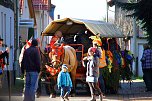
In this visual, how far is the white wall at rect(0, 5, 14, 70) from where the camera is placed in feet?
103

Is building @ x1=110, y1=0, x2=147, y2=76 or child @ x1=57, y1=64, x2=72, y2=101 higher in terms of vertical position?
building @ x1=110, y1=0, x2=147, y2=76

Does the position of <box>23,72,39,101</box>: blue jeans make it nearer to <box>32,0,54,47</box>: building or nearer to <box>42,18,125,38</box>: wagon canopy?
<box>42,18,125,38</box>: wagon canopy

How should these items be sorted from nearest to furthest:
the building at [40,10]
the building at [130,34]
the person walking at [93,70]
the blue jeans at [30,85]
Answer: the blue jeans at [30,85] < the person walking at [93,70] < the building at [130,34] < the building at [40,10]

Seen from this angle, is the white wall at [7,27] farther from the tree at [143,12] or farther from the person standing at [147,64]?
the person standing at [147,64]

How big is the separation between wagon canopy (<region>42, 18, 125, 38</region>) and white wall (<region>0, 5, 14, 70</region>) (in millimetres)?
6651

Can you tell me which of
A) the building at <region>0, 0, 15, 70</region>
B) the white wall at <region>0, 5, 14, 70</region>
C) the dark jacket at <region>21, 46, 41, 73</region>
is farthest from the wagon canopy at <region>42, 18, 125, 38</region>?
the white wall at <region>0, 5, 14, 70</region>

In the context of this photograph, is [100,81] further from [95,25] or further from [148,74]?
[148,74]

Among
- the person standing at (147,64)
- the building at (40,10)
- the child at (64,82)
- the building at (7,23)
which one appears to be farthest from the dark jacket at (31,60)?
the building at (40,10)

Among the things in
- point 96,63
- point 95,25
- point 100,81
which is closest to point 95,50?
point 96,63

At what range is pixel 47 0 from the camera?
61.0 metres

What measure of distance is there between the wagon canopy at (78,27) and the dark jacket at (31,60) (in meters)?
4.62

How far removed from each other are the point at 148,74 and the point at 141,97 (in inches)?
175

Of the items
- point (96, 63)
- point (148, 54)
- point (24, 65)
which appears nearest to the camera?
point (24, 65)

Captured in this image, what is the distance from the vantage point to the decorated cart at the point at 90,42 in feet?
72.5
